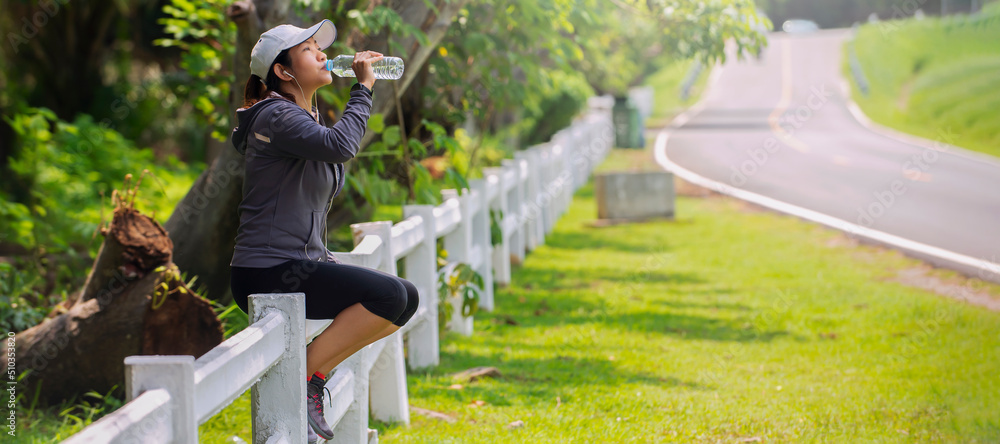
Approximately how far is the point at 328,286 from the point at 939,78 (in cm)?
3772

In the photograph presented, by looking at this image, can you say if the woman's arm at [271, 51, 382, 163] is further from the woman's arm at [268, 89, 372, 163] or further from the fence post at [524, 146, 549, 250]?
the fence post at [524, 146, 549, 250]

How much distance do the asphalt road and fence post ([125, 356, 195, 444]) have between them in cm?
936

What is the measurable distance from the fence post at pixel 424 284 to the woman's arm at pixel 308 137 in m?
2.65

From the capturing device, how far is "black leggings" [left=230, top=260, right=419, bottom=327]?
3404 millimetres

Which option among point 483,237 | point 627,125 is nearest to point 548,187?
point 483,237

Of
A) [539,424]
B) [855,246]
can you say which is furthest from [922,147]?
[539,424]

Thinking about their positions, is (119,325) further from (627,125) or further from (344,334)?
(627,125)

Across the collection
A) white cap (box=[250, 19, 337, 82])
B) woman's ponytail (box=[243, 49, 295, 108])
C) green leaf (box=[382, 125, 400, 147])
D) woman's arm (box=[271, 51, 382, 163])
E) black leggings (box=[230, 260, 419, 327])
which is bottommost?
black leggings (box=[230, 260, 419, 327])

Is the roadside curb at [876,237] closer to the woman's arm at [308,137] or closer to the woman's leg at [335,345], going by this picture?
the woman's leg at [335,345]

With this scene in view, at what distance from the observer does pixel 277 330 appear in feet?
10.3

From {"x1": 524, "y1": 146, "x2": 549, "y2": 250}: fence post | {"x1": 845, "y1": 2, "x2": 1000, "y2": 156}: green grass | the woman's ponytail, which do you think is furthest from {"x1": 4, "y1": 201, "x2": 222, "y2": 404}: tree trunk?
{"x1": 845, "y1": 2, "x2": 1000, "y2": 156}: green grass

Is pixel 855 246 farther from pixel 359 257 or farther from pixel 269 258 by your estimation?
pixel 269 258

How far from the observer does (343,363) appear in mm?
4254

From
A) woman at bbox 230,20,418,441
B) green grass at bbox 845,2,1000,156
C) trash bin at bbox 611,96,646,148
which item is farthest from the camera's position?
green grass at bbox 845,2,1000,156
